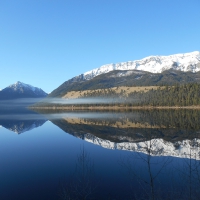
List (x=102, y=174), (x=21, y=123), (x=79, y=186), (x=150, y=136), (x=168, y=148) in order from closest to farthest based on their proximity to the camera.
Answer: (x=150, y=136) → (x=79, y=186) → (x=102, y=174) → (x=168, y=148) → (x=21, y=123)

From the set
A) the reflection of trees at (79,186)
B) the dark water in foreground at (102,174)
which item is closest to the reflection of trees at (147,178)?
A: the dark water in foreground at (102,174)

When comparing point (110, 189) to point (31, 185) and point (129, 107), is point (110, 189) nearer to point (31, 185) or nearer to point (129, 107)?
point (31, 185)

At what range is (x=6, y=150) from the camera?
3609cm

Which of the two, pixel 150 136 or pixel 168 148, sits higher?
pixel 150 136

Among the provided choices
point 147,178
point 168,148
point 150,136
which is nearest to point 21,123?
point 168,148

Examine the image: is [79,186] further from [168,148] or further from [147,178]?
[168,148]

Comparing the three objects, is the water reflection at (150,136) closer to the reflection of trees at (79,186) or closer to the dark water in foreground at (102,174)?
the dark water in foreground at (102,174)

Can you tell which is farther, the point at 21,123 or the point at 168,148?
the point at 21,123

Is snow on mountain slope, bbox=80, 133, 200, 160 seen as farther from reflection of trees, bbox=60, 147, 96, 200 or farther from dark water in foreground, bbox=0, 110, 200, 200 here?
reflection of trees, bbox=60, 147, 96, 200

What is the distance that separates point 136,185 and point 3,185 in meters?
12.6

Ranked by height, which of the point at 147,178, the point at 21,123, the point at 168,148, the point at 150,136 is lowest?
the point at 21,123

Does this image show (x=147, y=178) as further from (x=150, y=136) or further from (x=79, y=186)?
(x=150, y=136)

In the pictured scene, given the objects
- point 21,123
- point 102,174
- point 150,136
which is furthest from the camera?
point 21,123

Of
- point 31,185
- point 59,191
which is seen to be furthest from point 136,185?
point 31,185
